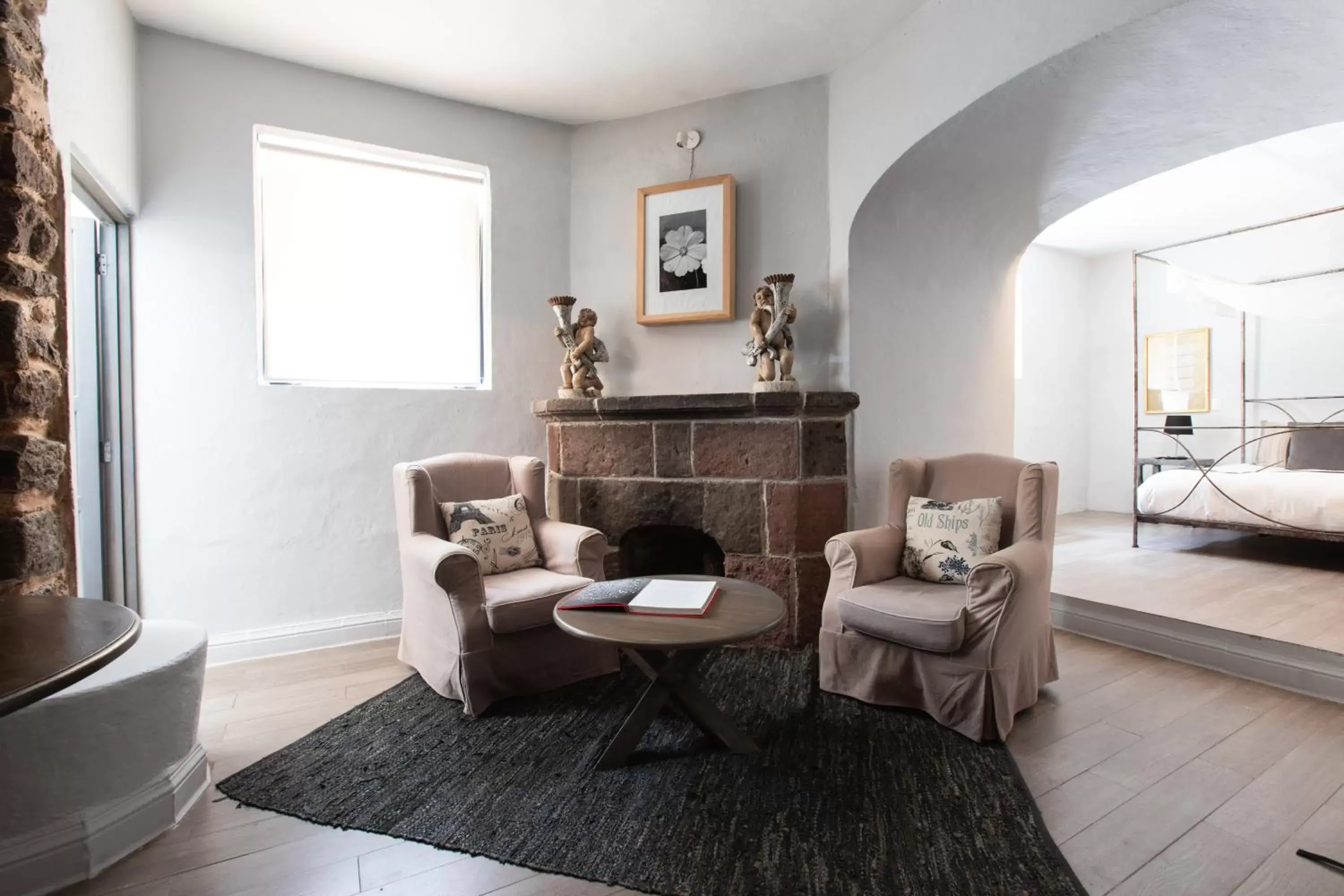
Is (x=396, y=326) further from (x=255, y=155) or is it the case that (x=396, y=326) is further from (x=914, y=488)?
(x=914, y=488)

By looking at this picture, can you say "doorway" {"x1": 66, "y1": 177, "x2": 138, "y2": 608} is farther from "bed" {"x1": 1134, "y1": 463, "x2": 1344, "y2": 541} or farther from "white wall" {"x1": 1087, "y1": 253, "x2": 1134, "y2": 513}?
"white wall" {"x1": 1087, "y1": 253, "x2": 1134, "y2": 513}

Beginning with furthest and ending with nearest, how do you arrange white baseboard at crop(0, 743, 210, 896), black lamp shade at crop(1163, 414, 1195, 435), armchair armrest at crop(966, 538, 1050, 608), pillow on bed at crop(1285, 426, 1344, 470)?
black lamp shade at crop(1163, 414, 1195, 435), pillow on bed at crop(1285, 426, 1344, 470), armchair armrest at crop(966, 538, 1050, 608), white baseboard at crop(0, 743, 210, 896)

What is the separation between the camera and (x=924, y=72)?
2908 mm

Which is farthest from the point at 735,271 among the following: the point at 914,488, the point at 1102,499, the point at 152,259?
the point at 1102,499

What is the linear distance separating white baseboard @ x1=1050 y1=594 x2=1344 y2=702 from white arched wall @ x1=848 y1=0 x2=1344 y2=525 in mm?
1059

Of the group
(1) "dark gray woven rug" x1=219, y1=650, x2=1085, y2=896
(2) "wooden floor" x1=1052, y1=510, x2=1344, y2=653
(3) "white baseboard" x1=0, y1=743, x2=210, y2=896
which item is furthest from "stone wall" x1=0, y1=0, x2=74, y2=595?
(2) "wooden floor" x1=1052, y1=510, x2=1344, y2=653

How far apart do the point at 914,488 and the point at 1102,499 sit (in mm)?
5302

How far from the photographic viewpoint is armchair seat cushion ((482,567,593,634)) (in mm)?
2520

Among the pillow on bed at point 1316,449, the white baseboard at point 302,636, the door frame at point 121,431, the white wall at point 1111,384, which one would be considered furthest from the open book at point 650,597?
the white wall at point 1111,384

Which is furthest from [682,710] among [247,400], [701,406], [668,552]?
[247,400]

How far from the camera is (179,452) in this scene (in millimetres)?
3039

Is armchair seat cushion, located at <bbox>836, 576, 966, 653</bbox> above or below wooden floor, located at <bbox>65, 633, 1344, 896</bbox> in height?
above

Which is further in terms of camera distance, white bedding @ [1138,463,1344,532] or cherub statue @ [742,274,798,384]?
white bedding @ [1138,463,1344,532]

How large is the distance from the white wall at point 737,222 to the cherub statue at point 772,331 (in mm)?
289
